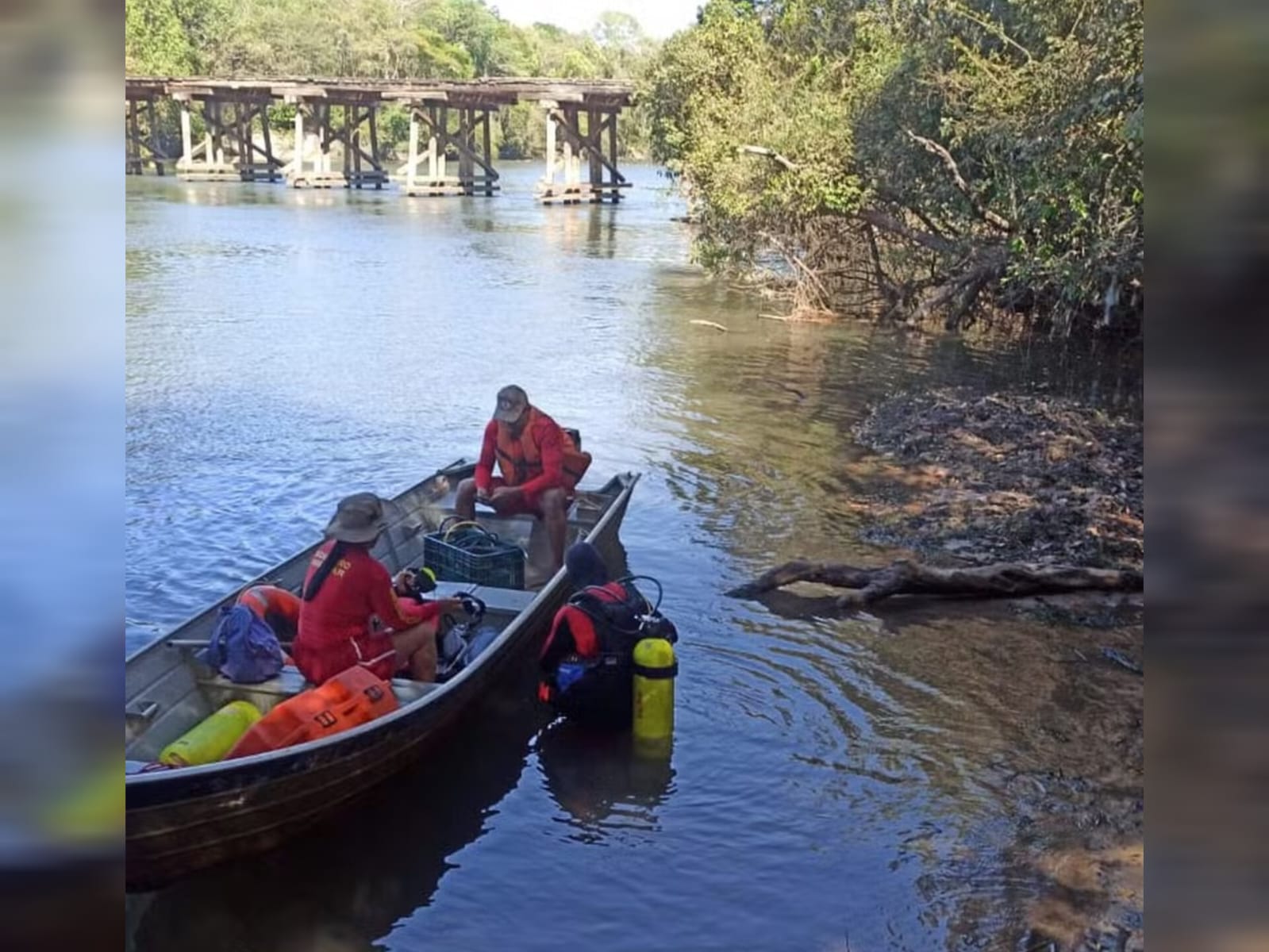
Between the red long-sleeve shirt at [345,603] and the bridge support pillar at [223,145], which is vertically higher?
the bridge support pillar at [223,145]

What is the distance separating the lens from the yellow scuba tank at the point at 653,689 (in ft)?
24.3

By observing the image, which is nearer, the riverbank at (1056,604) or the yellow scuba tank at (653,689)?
the riverbank at (1056,604)

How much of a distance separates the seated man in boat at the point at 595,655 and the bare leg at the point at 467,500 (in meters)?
2.73

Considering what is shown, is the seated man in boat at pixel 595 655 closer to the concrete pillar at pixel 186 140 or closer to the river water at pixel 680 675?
the river water at pixel 680 675

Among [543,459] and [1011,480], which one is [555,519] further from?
[1011,480]

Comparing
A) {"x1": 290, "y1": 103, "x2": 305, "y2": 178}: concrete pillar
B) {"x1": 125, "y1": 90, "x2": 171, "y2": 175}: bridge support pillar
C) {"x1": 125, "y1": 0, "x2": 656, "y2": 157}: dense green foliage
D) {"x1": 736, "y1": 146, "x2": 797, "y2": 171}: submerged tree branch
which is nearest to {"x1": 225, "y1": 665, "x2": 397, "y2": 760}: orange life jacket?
{"x1": 736, "y1": 146, "x2": 797, "y2": 171}: submerged tree branch

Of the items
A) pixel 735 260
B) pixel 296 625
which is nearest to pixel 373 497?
pixel 296 625

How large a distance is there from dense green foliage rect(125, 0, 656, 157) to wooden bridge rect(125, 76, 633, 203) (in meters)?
4.31

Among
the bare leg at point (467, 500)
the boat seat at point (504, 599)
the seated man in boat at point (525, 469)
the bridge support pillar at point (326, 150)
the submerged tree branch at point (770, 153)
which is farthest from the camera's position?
the bridge support pillar at point (326, 150)

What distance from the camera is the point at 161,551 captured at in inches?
433

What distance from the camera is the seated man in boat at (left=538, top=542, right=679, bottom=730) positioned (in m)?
7.45

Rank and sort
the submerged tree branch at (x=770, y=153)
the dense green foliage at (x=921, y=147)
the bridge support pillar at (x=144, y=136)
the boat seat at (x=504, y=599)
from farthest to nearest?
the bridge support pillar at (x=144, y=136), the submerged tree branch at (x=770, y=153), the dense green foliage at (x=921, y=147), the boat seat at (x=504, y=599)

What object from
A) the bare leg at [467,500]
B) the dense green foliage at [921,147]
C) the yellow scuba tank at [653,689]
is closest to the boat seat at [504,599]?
the yellow scuba tank at [653,689]
